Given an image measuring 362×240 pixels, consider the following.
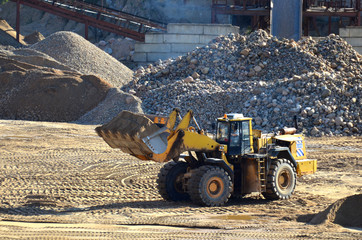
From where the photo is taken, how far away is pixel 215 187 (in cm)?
1126

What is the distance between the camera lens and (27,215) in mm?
10484

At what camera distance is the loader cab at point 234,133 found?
38.1ft

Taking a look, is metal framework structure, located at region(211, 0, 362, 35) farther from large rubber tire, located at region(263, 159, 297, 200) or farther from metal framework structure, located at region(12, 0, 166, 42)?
large rubber tire, located at region(263, 159, 297, 200)

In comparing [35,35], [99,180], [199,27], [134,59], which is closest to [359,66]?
[199,27]

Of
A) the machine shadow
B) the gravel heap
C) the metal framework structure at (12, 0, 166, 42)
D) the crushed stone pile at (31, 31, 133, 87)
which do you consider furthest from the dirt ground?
the metal framework structure at (12, 0, 166, 42)

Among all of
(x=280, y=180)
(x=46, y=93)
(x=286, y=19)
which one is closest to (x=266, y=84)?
(x=46, y=93)

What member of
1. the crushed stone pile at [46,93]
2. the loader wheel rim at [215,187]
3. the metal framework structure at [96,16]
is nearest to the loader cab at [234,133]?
the loader wheel rim at [215,187]

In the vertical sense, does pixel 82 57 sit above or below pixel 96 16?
below

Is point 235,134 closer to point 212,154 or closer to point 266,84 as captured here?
point 212,154

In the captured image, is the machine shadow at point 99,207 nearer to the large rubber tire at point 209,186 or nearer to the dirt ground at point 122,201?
the dirt ground at point 122,201

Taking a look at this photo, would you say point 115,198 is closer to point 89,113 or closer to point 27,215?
point 27,215

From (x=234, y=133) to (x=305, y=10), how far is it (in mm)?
24601

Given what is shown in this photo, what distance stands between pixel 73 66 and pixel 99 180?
676 inches

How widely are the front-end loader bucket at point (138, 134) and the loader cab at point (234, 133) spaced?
1.35 m
